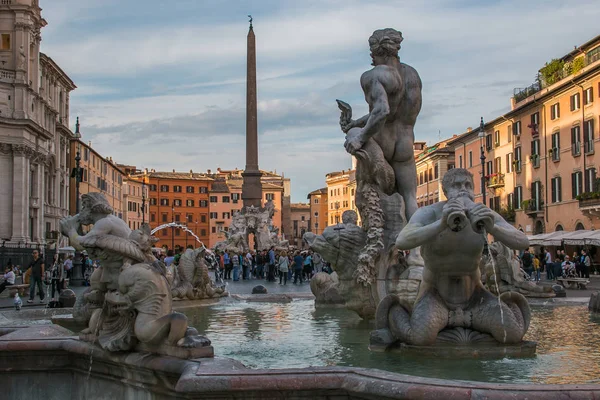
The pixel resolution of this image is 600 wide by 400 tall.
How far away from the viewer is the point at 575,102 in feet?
156

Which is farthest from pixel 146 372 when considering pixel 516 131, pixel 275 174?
pixel 275 174

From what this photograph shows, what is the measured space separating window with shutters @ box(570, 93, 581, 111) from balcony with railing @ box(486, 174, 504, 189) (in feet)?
48.2

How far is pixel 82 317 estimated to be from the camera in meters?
8.04

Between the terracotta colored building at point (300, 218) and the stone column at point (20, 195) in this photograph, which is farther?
the terracotta colored building at point (300, 218)

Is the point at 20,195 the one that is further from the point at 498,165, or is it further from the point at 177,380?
the point at 177,380

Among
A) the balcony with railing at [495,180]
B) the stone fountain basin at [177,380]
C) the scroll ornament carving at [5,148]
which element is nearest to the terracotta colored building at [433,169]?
the balcony with railing at [495,180]

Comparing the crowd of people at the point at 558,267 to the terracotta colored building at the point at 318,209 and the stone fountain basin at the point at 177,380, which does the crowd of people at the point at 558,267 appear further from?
the terracotta colored building at the point at 318,209

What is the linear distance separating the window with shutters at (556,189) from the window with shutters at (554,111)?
12.7 ft

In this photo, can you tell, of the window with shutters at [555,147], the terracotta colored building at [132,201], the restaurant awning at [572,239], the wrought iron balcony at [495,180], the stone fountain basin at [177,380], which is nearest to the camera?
the stone fountain basin at [177,380]

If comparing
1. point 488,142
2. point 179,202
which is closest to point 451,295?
point 488,142

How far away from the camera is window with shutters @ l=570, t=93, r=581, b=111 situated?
1856 inches

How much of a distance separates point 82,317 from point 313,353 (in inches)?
112

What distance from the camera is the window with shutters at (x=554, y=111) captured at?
5062 centimetres

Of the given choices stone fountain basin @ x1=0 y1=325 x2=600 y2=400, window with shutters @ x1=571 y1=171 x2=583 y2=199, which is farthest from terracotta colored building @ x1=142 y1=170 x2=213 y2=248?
stone fountain basin @ x1=0 y1=325 x2=600 y2=400
